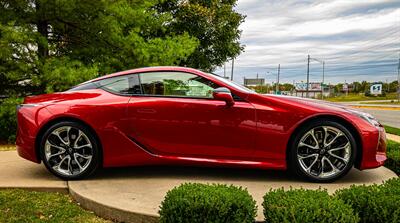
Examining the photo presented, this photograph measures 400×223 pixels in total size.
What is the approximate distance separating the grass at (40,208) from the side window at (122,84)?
131 cm

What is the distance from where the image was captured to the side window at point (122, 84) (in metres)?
4.85

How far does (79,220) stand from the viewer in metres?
3.68

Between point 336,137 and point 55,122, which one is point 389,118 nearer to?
point 336,137

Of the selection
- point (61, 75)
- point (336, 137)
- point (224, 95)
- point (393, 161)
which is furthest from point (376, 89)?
point (224, 95)

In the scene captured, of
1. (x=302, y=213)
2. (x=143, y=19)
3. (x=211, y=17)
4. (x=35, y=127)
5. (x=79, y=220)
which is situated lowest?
(x=79, y=220)

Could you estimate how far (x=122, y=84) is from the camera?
4895 millimetres

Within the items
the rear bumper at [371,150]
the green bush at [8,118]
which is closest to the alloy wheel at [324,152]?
the rear bumper at [371,150]

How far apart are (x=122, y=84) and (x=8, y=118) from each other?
595cm

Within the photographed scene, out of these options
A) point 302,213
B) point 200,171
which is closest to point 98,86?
point 200,171

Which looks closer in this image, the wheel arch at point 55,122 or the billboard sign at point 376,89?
the wheel arch at point 55,122

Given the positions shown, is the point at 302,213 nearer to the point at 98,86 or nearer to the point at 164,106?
the point at 164,106

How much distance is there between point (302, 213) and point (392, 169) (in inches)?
136

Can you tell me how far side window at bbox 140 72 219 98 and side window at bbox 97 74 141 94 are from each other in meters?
0.08

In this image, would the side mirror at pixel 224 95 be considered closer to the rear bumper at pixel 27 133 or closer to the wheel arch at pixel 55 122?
the wheel arch at pixel 55 122
